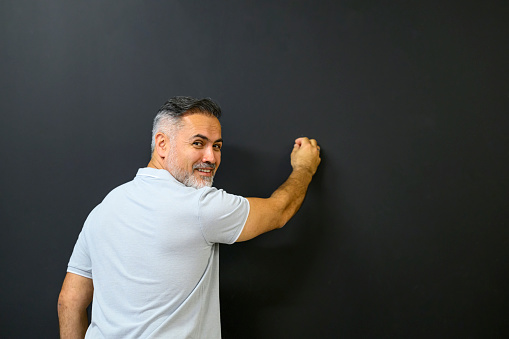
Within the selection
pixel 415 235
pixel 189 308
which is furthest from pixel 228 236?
pixel 415 235

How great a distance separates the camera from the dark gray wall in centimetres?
166

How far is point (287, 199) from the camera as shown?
1.47 m

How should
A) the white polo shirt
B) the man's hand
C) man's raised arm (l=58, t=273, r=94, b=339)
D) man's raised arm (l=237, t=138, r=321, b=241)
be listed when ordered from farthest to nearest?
the man's hand < man's raised arm (l=58, t=273, r=94, b=339) < man's raised arm (l=237, t=138, r=321, b=241) < the white polo shirt

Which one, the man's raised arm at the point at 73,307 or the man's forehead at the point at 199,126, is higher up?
the man's forehead at the point at 199,126

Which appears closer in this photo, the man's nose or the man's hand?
the man's nose

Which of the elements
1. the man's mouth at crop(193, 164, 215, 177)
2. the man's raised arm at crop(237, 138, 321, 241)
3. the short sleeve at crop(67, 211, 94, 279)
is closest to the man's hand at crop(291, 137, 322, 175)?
the man's raised arm at crop(237, 138, 321, 241)

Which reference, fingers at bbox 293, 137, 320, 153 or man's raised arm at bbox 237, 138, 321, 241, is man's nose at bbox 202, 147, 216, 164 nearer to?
man's raised arm at bbox 237, 138, 321, 241

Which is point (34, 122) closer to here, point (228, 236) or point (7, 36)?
point (7, 36)

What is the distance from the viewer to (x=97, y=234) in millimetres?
1342

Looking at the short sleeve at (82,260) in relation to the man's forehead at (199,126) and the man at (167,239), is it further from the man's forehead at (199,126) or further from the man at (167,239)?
the man's forehead at (199,126)

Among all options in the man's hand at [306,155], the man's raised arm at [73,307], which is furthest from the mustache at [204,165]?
the man's raised arm at [73,307]

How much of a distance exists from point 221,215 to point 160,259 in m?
0.24

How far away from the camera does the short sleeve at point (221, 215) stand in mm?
1242

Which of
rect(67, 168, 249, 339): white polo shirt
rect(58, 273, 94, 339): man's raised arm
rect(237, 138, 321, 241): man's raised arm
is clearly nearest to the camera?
rect(67, 168, 249, 339): white polo shirt
